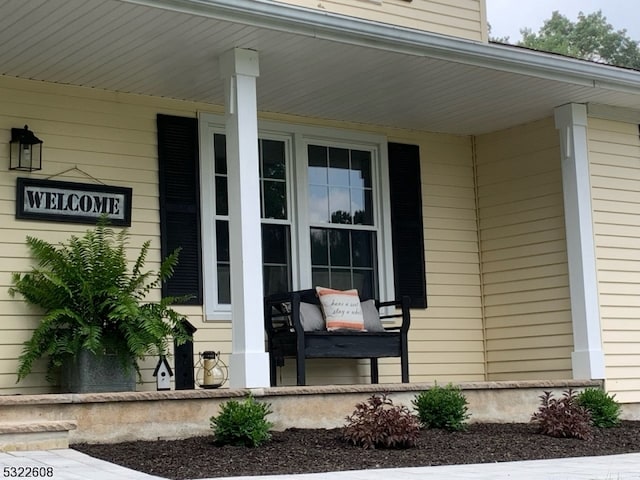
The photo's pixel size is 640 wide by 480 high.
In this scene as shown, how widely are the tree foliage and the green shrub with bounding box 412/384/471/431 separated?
3505cm

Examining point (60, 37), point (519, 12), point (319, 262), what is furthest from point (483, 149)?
point (519, 12)

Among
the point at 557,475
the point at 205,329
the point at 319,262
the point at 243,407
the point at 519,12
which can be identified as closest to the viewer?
the point at 557,475

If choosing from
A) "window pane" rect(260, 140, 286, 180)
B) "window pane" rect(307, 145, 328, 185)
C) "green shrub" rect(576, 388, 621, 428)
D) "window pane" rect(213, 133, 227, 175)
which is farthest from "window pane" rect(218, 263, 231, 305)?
"green shrub" rect(576, 388, 621, 428)

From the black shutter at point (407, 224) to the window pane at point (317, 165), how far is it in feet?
2.19

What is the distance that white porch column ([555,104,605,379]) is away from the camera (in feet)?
28.0

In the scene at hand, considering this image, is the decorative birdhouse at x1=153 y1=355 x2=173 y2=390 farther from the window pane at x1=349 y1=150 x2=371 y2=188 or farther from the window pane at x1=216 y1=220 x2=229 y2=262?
the window pane at x1=349 y1=150 x2=371 y2=188

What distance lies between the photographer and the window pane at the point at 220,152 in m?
8.42

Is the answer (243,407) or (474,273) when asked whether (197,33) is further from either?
(474,273)

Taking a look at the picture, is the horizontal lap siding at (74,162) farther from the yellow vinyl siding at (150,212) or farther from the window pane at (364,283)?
the window pane at (364,283)

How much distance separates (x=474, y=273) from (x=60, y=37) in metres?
4.65

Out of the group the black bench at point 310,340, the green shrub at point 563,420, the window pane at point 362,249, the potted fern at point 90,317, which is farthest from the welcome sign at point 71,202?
the green shrub at point 563,420

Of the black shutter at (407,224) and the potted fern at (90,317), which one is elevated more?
the black shutter at (407,224)

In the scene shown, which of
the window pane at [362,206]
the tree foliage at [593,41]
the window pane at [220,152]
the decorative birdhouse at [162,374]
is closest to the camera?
the decorative birdhouse at [162,374]

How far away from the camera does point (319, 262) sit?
29.1 ft
